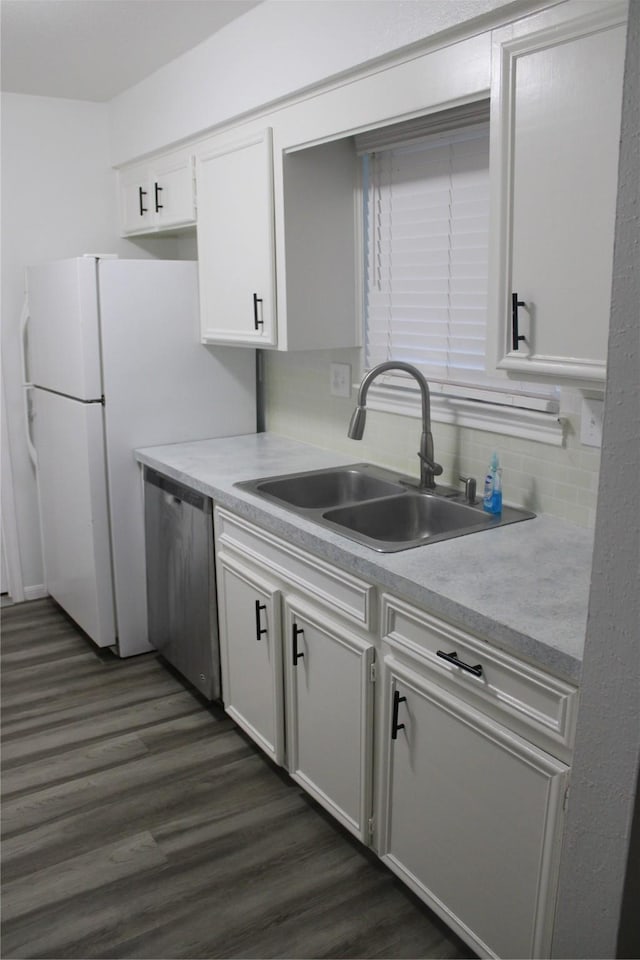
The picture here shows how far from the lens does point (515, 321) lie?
1758 millimetres

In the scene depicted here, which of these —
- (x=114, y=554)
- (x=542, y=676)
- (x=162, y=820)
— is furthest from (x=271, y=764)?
(x=542, y=676)

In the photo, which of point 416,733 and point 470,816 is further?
point 416,733

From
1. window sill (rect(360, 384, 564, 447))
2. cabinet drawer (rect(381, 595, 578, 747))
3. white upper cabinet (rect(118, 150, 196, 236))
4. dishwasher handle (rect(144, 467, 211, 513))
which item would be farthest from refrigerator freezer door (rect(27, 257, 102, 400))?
cabinet drawer (rect(381, 595, 578, 747))

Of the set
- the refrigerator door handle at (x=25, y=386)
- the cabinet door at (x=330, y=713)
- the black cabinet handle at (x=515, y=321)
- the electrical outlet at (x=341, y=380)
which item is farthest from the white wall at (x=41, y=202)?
the black cabinet handle at (x=515, y=321)

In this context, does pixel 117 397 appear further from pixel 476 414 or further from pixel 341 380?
pixel 476 414

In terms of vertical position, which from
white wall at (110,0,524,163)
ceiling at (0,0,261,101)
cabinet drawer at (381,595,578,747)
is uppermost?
ceiling at (0,0,261,101)

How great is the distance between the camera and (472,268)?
2.36 metres

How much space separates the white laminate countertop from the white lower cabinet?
5cm

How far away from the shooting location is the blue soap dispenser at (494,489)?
2172mm

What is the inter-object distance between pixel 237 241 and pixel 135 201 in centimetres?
105

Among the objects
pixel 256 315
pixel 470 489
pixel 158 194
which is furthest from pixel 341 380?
pixel 158 194

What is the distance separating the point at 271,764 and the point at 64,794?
648 millimetres

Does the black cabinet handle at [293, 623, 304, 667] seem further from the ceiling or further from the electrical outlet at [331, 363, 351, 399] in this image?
the ceiling

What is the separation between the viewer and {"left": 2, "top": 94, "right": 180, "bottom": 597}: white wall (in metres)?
3.58
